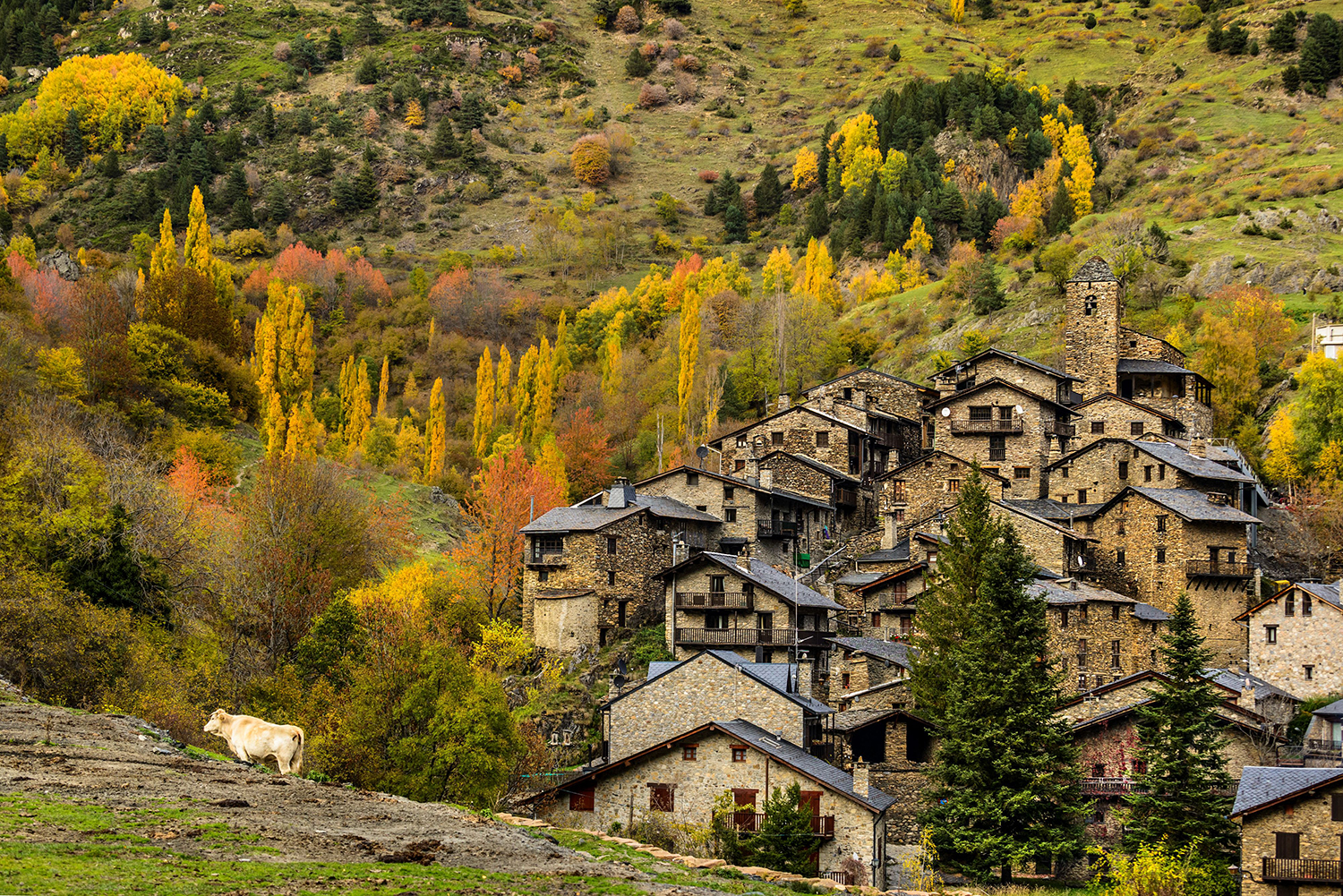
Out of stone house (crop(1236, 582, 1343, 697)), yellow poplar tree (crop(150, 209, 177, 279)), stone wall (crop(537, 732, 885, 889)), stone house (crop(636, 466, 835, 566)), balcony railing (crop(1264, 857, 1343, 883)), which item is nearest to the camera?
balcony railing (crop(1264, 857, 1343, 883))

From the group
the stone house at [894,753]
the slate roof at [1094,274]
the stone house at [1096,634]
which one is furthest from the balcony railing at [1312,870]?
the slate roof at [1094,274]

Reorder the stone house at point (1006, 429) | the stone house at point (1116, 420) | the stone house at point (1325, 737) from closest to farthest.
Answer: the stone house at point (1325, 737) → the stone house at point (1006, 429) → the stone house at point (1116, 420)

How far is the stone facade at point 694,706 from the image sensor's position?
4931cm

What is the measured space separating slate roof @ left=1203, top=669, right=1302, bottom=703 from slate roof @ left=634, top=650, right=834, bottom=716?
610 inches

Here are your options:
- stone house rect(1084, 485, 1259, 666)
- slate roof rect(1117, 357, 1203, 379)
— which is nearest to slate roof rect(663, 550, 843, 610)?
stone house rect(1084, 485, 1259, 666)

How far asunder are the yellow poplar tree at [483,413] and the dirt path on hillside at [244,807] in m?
79.7

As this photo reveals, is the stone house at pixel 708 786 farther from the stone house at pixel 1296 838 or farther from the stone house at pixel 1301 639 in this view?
the stone house at pixel 1301 639

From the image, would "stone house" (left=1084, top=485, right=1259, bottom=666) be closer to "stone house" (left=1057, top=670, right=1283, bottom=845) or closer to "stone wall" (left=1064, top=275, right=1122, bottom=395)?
"stone house" (left=1057, top=670, right=1283, bottom=845)

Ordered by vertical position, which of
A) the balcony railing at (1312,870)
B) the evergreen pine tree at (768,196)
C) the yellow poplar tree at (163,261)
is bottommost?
the balcony railing at (1312,870)

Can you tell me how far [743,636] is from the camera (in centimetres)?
6138

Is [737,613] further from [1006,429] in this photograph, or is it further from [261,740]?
[261,740]

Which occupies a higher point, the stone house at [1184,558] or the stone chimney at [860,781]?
the stone house at [1184,558]

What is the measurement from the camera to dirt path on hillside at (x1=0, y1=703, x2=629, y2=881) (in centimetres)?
2172

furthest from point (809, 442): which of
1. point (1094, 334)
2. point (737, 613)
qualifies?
point (737, 613)
